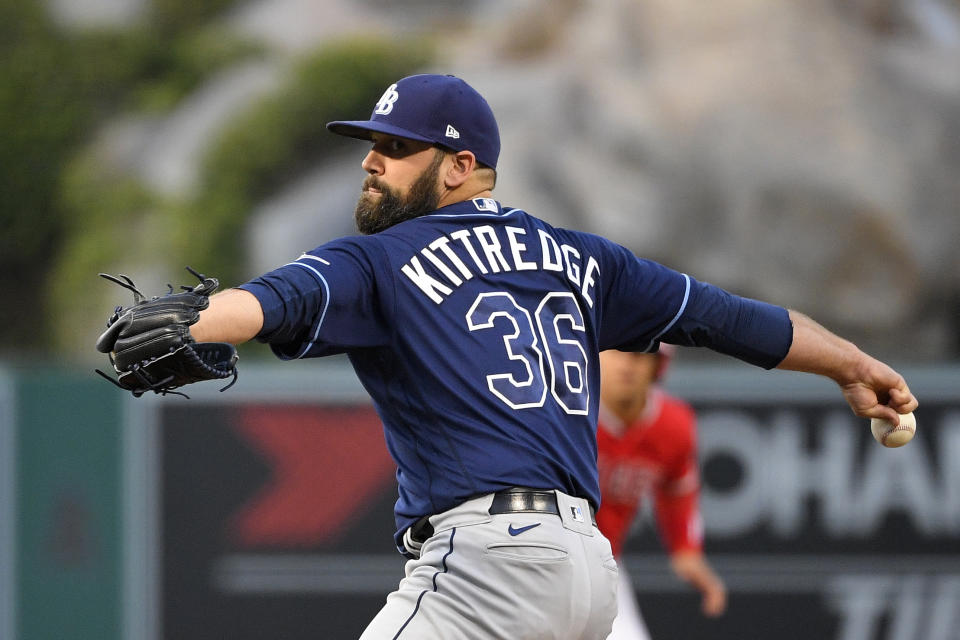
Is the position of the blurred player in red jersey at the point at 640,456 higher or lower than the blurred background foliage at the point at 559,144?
lower

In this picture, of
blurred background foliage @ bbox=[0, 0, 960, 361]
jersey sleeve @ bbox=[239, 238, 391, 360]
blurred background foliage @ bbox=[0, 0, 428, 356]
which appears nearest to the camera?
jersey sleeve @ bbox=[239, 238, 391, 360]

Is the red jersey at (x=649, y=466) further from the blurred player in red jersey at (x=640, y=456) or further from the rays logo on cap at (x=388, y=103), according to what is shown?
the rays logo on cap at (x=388, y=103)

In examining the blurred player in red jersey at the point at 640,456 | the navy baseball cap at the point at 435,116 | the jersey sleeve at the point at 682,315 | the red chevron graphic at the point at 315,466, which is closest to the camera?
the navy baseball cap at the point at 435,116

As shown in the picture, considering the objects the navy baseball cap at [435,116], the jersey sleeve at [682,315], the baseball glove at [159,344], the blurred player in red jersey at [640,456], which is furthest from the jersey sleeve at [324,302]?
the blurred player in red jersey at [640,456]

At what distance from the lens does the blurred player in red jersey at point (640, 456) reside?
609 centimetres

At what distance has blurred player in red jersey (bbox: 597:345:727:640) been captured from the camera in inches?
240

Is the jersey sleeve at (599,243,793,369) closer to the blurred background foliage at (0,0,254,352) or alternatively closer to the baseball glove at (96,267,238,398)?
the baseball glove at (96,267,238,398)

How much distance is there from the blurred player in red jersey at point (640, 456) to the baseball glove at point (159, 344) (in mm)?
3299

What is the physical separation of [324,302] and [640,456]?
343 centimetres

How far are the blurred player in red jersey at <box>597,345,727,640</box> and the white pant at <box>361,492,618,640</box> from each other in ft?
8.98

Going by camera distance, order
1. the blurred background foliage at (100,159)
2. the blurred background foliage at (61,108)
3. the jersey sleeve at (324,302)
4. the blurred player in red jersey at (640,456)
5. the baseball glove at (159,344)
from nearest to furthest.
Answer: the baseball glove at (159,344)
the jersey sleeve at (324,302)
the blurred player in red jersey at (640,456)
the blurred background foliage at (100,159)
the blurred background foliage at (61,108)

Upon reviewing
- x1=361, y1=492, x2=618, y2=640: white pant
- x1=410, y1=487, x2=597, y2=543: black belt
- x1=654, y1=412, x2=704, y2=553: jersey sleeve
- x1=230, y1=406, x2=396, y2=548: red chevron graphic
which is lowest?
x1=230, y1=406, x2=396, y2=548: red chevron graphic

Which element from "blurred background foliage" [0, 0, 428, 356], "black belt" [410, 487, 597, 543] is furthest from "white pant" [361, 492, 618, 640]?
"blurred background foliage" [0, 0, 428, 356]

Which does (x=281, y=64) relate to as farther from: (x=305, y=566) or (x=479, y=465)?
(x=479, y=465)
